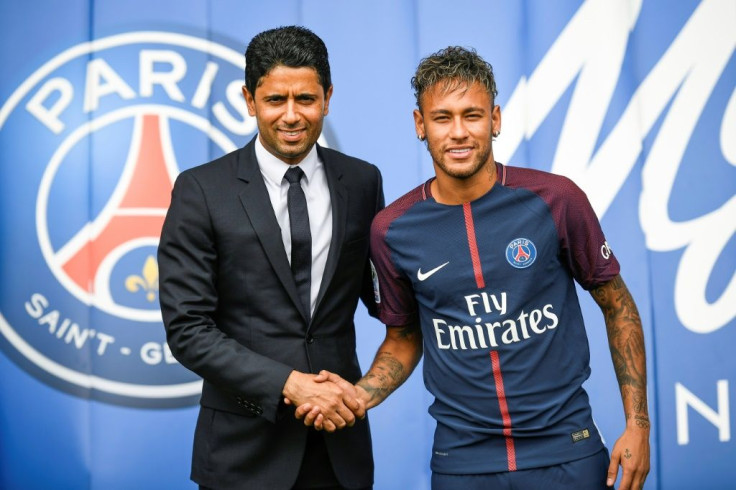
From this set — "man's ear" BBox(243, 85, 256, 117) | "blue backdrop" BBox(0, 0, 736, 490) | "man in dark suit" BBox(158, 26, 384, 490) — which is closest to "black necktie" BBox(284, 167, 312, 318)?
"man in dark suit" BBox(158, 26, 384, 490)

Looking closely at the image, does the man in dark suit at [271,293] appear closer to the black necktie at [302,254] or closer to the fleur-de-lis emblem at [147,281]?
the black necktie at [302,254]

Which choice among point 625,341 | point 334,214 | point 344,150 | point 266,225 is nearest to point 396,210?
point 334,214

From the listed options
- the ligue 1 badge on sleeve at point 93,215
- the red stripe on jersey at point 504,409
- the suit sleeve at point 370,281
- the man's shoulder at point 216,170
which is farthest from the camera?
the ligue 1 badge on sleeve at point 93,215

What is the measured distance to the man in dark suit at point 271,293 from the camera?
1.75 metres

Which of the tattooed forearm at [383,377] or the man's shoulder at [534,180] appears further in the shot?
the tattooed forearm at [383,377]

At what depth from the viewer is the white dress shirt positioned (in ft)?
6.00

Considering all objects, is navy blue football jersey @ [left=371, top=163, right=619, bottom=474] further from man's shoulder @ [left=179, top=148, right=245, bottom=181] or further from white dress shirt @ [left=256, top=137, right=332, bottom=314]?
man's shoulder @ [left=179, top=148, right=245, bottom=181]

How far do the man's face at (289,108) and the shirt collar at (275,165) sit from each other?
0.11ft

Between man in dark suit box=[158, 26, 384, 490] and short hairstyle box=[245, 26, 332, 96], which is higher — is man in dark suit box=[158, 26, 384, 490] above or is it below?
below

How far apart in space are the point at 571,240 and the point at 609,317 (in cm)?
19

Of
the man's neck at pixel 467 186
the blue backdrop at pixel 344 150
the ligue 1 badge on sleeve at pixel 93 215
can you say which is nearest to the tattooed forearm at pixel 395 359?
the man's neck at pixel 467 186

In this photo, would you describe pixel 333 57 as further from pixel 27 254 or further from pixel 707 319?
pixel 707 319

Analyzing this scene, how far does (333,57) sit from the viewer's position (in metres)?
2.98

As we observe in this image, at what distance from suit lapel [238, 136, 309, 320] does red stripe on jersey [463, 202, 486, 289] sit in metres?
0.36
